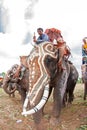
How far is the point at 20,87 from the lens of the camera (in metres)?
13.5

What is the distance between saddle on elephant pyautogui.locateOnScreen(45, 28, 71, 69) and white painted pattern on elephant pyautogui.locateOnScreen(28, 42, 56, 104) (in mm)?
296

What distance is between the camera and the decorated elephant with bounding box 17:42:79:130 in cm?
876

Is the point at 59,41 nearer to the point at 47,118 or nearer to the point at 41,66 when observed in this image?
the point at 41,66

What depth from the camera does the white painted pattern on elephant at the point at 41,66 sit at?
345 inches

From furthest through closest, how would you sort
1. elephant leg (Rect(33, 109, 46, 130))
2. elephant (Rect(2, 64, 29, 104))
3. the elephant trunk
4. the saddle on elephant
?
1. the elephant trunk
2. elephant (Rect(2, 64, 29, 104))
3. the saddle on elephant
4. elephant leg (Rect(33, 109, 46, 130))

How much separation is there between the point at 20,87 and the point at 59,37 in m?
2.82

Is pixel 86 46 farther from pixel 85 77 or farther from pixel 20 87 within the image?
pixel 20 87

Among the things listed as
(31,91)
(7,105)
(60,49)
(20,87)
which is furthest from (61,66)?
(7,105)

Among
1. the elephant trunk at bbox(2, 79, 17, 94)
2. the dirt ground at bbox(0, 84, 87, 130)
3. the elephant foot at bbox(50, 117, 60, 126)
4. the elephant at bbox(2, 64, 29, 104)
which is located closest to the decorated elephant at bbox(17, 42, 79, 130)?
the elephant foot at bbox(50, 117, 60, 126)

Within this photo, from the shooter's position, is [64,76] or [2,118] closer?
[64,76]

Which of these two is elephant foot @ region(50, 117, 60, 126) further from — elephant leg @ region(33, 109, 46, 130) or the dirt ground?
elephant leg @ region(33, 109, 46, 130)

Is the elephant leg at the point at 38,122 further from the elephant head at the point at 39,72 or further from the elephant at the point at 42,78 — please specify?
the elephant head at the point at 39,72

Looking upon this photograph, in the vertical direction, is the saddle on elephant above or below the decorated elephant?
above

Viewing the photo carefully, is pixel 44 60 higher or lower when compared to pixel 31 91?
higher
